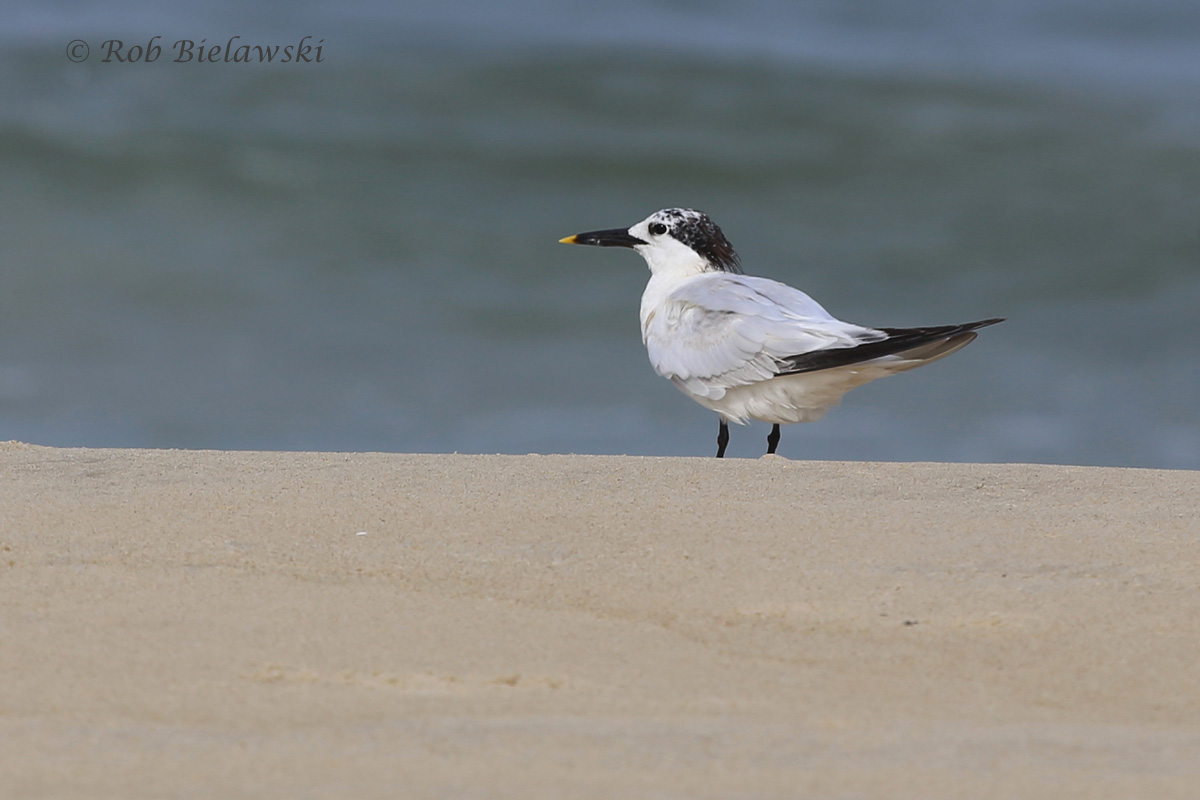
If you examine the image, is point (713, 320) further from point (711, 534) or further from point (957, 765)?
point (957, 765)

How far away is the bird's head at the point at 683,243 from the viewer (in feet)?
20.3

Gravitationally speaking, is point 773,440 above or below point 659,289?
below

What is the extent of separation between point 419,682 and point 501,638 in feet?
0.82

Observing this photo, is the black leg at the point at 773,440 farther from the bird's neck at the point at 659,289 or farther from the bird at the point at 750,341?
the bird's neck at the point at 659,289

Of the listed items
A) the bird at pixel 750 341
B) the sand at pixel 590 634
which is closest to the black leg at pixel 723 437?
Answer: the bird at pixel 750 341

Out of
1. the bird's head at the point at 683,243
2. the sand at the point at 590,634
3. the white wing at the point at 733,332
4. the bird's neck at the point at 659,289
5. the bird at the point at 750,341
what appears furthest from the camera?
the bird's head at the point at 683,243

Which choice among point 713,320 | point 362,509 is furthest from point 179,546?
point 713,320

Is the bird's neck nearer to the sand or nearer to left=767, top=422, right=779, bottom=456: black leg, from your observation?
left=767, top=422, right=779, bottom=456: black leg

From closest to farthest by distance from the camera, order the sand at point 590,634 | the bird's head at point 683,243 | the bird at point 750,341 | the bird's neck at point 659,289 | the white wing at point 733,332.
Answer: the sand at point 590,634
the bird at point 750,341
the white wing at point 733,332
the bird's neck at point 659,289
the bird's head at point 683,243

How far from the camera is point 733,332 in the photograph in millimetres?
5262

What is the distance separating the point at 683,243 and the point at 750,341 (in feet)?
3.80

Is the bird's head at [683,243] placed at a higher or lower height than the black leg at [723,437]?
higher

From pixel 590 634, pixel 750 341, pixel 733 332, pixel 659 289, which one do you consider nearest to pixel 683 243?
pixel 659 289

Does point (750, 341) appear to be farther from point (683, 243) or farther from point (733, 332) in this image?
point (683, 243)
